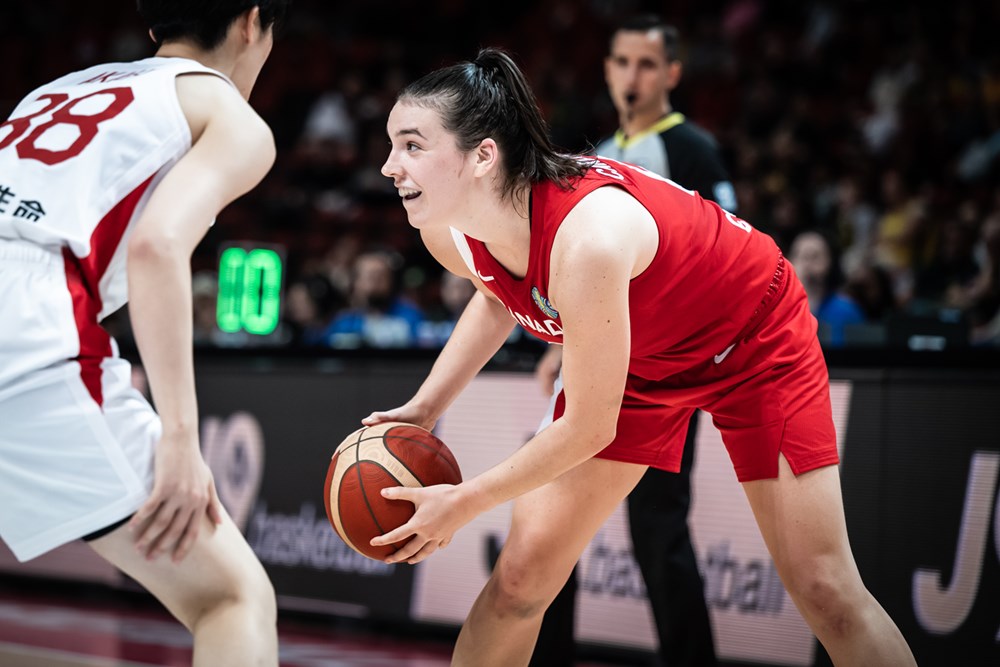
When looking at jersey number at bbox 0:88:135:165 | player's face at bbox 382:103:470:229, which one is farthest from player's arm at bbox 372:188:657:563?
jersey number at bbox 0:88:135:165

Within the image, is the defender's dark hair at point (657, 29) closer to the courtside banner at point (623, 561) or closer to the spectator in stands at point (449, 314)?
the courtside banner at point (623, 561)

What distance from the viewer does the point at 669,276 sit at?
107 inches

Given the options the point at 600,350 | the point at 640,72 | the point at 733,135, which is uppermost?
the point at 640,72

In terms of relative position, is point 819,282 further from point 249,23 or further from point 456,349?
point 249,23

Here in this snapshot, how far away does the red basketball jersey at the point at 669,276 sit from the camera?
269cm

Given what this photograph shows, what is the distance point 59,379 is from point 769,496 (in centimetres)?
168

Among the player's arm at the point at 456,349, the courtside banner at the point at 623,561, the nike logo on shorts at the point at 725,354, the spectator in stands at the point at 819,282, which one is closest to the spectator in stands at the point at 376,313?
the courtside banner at the point at 623,561

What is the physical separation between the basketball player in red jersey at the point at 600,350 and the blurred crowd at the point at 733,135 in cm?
200

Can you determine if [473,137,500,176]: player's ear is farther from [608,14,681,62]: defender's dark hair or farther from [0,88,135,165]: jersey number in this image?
[608,14,681,62]: defender's dark hair

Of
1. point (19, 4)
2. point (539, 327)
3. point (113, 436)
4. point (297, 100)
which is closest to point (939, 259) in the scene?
point (539, 327)

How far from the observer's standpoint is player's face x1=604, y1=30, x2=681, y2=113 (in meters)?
4.27

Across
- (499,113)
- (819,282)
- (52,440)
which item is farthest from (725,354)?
(819,282)

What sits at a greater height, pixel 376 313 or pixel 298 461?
pixel 376 313

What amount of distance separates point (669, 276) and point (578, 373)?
397mm
